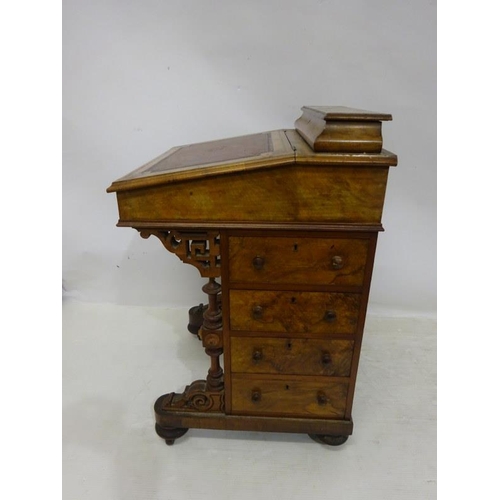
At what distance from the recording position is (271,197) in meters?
1.21

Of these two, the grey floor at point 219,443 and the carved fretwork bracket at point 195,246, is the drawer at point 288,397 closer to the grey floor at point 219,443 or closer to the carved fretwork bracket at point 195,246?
Answer: the grey floor at point 219,443

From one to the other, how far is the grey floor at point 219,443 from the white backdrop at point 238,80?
79 centimetres

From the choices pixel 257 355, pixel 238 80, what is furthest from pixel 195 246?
pixel 238 80

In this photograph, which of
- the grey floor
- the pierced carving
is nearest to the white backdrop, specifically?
the grey floor

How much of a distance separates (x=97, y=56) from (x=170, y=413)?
1810 millimetres

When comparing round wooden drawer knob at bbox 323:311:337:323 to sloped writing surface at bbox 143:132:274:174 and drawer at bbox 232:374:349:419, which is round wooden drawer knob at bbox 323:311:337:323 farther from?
sloped writing surface at bbox 143:132:274:174

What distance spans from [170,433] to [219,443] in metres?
0.20

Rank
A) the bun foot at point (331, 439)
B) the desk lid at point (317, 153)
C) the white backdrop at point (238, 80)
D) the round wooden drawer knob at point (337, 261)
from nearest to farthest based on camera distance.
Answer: the desk lid at point (317, 153)
the round wooden drawer knob at point (337, 261)
the bun foot at point (331, 439)
the white backdrop at point (238, 80)

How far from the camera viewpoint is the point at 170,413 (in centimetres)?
154

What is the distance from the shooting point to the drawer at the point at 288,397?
4.83 feet

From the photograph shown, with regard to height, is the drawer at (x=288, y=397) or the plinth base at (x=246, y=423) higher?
the drawer at (x=288, y=397)

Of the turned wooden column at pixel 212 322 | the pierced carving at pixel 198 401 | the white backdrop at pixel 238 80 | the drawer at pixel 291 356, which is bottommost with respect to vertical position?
the pierced carving at pixel 198 401

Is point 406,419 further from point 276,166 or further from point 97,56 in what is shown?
point 97,56

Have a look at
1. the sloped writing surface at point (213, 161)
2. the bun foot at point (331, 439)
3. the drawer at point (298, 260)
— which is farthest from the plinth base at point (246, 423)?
the sloped writing surface at point (213, 161)
